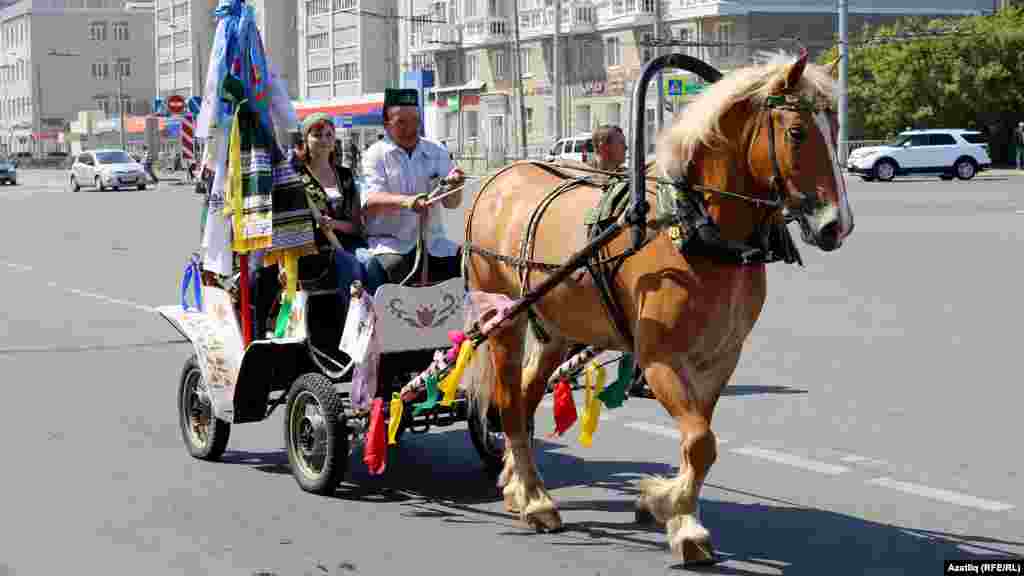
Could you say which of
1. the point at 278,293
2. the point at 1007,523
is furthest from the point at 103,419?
the point at 1007,523

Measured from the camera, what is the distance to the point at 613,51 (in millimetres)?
74500

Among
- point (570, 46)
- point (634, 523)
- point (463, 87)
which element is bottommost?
point (634, 523)

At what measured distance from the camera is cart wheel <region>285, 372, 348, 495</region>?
7750 mm

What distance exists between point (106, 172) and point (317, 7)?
166ft

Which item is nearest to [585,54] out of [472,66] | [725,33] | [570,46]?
[570,46]

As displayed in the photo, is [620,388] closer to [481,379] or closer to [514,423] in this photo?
[514,423]

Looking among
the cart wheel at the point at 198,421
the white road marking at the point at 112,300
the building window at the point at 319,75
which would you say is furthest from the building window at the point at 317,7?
the cart wheel at the point at 198,421

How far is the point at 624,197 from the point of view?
22.1ft

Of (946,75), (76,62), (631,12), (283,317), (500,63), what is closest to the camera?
(283,317)

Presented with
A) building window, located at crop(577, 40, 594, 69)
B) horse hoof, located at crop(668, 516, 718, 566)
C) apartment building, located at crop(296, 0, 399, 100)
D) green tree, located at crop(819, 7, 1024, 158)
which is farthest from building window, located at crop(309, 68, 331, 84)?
horse hoof, located at crop(668, 516, 718, 566)

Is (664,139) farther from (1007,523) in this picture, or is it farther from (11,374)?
(11,374)

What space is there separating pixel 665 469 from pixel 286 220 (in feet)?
8.24

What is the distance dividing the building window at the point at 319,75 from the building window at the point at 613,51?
37782mm

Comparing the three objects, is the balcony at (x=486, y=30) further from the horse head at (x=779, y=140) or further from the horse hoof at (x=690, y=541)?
the horse hoof at (x=690, y=541)
